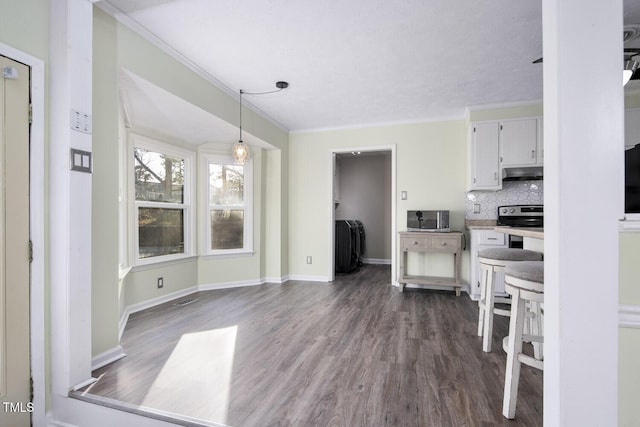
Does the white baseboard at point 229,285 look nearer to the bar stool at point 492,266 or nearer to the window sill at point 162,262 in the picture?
the window sill at point 162,262

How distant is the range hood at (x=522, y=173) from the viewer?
3613 mm

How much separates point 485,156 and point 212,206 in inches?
146

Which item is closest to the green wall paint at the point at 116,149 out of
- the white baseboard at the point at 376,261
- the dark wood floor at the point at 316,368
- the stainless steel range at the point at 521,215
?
the dark wood floor at the point at 316,368

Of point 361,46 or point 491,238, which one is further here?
point 491,238

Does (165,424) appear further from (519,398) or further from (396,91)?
(396,91)

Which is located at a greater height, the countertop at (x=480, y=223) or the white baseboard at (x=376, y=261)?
the countertop at (x=480, y=223)

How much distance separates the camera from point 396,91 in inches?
130

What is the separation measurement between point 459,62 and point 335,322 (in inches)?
106

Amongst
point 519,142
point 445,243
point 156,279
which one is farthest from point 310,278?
point 519,142

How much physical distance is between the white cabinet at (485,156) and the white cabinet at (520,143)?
0.08m

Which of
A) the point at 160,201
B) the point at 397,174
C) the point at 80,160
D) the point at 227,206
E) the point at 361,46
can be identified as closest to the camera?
the point at 80,160

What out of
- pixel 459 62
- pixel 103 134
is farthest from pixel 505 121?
pixel 103 134

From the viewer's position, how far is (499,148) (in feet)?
12.1

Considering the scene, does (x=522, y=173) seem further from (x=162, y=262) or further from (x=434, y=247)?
(x=162, y=262)
